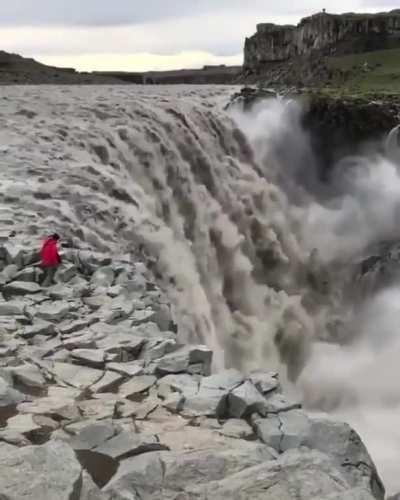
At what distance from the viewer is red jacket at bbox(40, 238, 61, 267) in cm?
1143

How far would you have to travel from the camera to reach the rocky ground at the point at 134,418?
17.3ft

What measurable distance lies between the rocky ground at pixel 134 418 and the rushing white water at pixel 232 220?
10.9 ft

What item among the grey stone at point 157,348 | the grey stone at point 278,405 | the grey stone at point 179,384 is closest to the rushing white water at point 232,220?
the grey stone at point 157,348

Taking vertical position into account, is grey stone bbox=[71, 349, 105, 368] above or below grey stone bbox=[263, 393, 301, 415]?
above

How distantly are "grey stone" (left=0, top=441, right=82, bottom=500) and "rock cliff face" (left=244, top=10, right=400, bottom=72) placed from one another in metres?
146

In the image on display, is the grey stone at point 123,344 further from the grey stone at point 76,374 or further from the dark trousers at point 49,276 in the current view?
the dark trousers at point 49,276

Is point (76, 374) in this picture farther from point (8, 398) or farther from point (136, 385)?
point (8, 398)

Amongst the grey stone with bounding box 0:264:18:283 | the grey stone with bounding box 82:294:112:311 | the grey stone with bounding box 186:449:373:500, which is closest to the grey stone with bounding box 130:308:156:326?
the grey stone with bounding box 82:294:112:311

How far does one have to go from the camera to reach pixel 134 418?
7117 millimetres

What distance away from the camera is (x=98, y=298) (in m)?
10.7

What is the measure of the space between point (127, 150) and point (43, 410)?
49.3ft

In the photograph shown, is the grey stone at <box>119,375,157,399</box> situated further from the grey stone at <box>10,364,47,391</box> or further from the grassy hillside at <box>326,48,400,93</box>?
the grassy hillside at <box>326,48,400,93</box>

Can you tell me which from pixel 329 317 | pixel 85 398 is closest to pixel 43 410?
pixel 85 398

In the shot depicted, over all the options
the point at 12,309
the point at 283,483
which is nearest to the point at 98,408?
the point at 283,483
